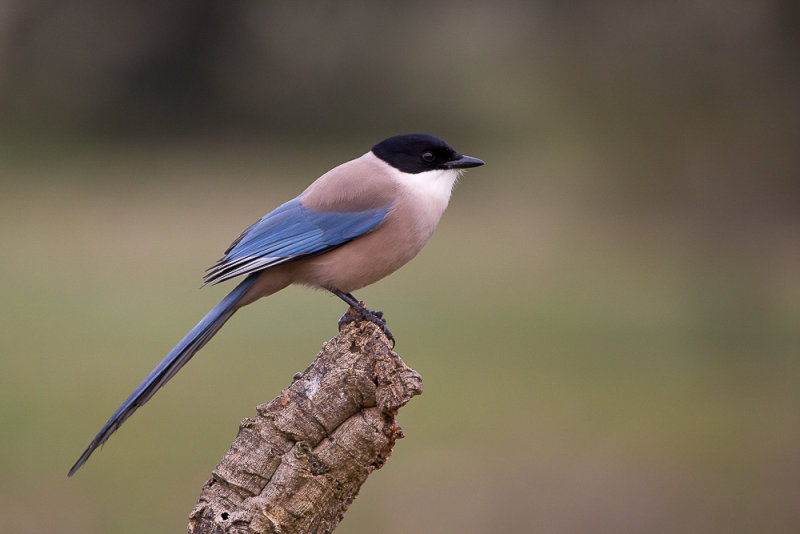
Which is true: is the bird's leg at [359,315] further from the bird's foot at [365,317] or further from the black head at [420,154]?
the black head at [420,154]

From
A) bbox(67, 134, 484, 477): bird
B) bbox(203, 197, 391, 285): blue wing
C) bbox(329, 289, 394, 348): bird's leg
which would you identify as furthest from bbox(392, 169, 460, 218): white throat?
bbox(329, 289, 394, 348): bird's leg

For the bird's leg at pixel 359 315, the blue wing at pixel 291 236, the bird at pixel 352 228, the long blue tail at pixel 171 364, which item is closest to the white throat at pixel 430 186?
the bird at pixel 352 228

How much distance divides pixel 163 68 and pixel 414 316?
14.4 feet

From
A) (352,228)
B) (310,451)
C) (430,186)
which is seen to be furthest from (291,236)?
(310,451)

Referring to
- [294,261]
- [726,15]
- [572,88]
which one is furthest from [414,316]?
[294,261]

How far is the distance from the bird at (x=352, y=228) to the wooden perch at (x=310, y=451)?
70 cm

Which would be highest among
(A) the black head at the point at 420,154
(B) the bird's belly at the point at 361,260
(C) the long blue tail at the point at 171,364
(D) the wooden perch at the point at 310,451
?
(A) the black head at the point at 420,154

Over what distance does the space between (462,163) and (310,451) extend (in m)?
1.67

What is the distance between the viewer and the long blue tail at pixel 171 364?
291 centimetres

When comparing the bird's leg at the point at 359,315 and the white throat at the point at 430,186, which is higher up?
the white throat at the point at 430,186

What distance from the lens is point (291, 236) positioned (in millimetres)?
3707

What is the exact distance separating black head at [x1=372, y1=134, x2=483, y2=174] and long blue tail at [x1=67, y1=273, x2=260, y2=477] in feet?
2.86

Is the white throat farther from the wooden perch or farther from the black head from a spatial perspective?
the wooden perch

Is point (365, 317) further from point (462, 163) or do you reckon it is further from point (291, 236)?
point (462, 163)
